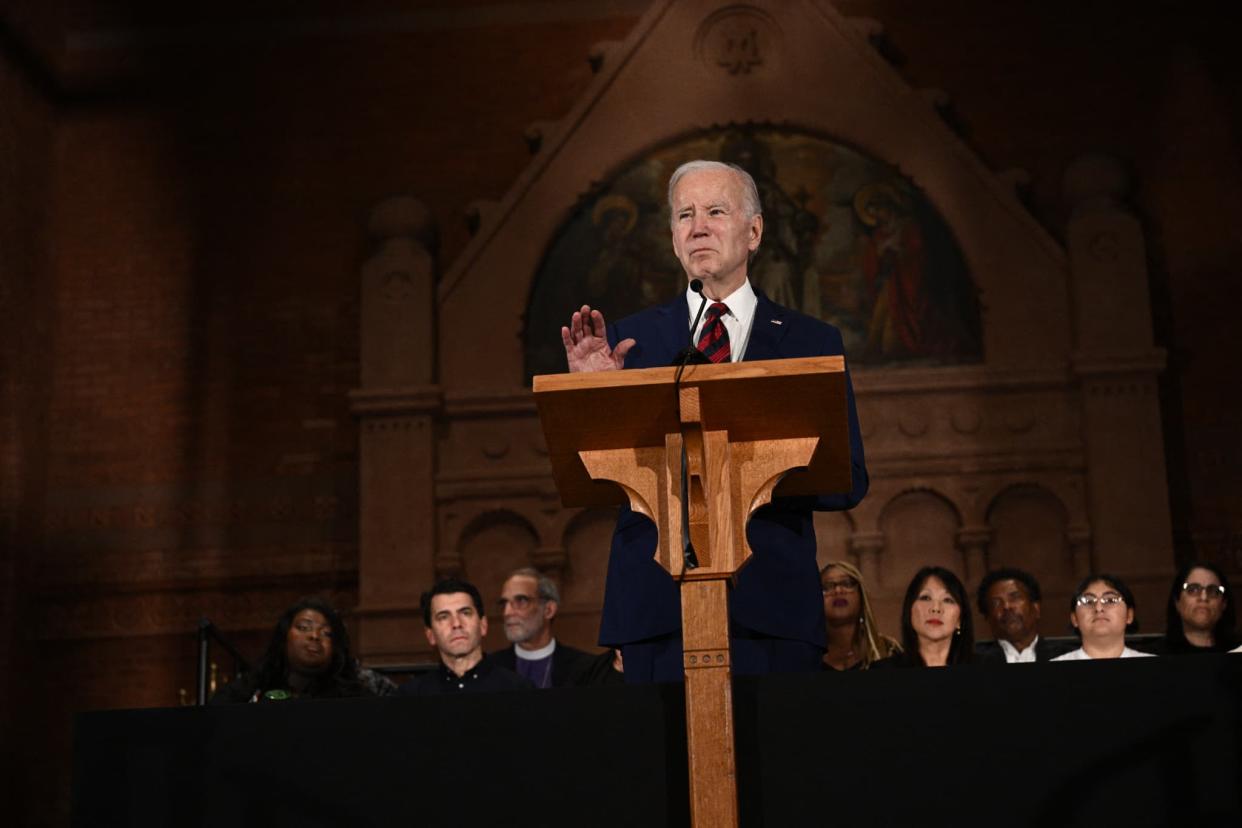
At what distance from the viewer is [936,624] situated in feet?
17.7

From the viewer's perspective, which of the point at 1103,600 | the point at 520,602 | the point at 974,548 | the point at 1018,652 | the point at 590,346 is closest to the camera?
the point at 590,346

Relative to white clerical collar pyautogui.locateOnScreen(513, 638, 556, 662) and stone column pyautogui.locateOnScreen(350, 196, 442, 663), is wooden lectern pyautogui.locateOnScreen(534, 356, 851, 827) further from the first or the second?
stone column pyautogui.locateOnScreen(350, 196, 442, 663)

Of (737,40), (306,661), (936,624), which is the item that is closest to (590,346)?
(936,624)

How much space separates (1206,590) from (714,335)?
328cm

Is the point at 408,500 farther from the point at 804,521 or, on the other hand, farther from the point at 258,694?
the point at 804,521

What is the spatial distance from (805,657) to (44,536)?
791 centimetres

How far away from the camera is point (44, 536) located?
384 inches

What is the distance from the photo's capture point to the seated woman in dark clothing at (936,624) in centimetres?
539

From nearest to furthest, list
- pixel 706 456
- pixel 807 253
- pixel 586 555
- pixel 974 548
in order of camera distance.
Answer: pixel 706 456, pixel 974 548, pixel 586 555, pixel 807 253

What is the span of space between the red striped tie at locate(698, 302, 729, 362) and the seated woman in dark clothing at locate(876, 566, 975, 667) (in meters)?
2.61

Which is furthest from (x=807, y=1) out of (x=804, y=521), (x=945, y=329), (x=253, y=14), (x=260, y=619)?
(x=804, y=521)

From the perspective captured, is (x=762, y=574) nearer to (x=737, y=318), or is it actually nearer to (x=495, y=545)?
(x=737, y=318)

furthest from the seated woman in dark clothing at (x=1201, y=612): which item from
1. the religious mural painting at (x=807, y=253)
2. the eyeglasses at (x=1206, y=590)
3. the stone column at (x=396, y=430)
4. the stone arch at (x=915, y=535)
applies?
the stone column at (x=396, y=430)

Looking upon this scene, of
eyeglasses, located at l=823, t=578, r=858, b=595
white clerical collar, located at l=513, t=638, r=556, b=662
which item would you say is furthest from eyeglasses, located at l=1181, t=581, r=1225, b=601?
white clerical collar, located at l=513, t=638, r=556, b=662
